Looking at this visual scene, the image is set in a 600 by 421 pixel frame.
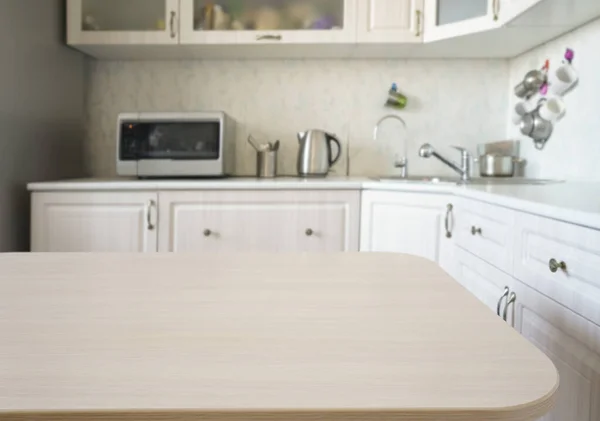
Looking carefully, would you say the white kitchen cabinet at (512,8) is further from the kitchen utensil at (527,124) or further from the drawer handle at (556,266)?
the drawer handle at (556,266)

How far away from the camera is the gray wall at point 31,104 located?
216cm

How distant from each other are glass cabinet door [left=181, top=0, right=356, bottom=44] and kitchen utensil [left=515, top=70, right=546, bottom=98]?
76cm

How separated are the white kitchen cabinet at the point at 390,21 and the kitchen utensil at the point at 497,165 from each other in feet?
2.01

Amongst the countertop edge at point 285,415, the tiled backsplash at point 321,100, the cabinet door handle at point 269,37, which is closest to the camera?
the countertop edge at point 285,415

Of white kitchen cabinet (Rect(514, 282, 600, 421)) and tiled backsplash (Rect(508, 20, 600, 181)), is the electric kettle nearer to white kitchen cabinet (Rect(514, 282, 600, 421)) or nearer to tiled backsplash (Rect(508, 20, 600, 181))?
tiled backsplash (Rect(508, 20, 600, 181))

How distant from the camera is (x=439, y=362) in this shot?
1.56 feet

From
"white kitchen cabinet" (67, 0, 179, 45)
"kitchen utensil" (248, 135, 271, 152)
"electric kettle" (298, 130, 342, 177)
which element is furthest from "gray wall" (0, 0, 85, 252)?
"electric kettle" (298, 130, 342, 177)

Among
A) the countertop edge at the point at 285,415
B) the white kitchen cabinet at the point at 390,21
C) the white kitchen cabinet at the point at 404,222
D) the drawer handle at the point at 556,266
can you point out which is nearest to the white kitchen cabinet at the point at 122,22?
the white kitchen cabinet at the point at 390,21

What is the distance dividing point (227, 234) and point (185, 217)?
0.18 m

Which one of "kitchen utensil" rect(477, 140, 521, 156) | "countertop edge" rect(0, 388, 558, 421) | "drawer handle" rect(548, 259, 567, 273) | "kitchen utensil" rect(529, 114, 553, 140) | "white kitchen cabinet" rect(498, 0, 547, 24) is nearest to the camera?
"countertop edge" rect(0, 388, 558, 421)

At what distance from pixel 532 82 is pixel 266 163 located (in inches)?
47.2

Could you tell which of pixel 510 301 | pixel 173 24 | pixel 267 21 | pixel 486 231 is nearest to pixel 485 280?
pixel 486 231

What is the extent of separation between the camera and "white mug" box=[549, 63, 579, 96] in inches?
87.5

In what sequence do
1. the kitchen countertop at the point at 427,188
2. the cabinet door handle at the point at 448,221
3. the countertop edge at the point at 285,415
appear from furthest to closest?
the cabinet door handle at the point at 448,221, the kitchen countertop at the point at 427,188, the countertop edge at the point at 285,415
